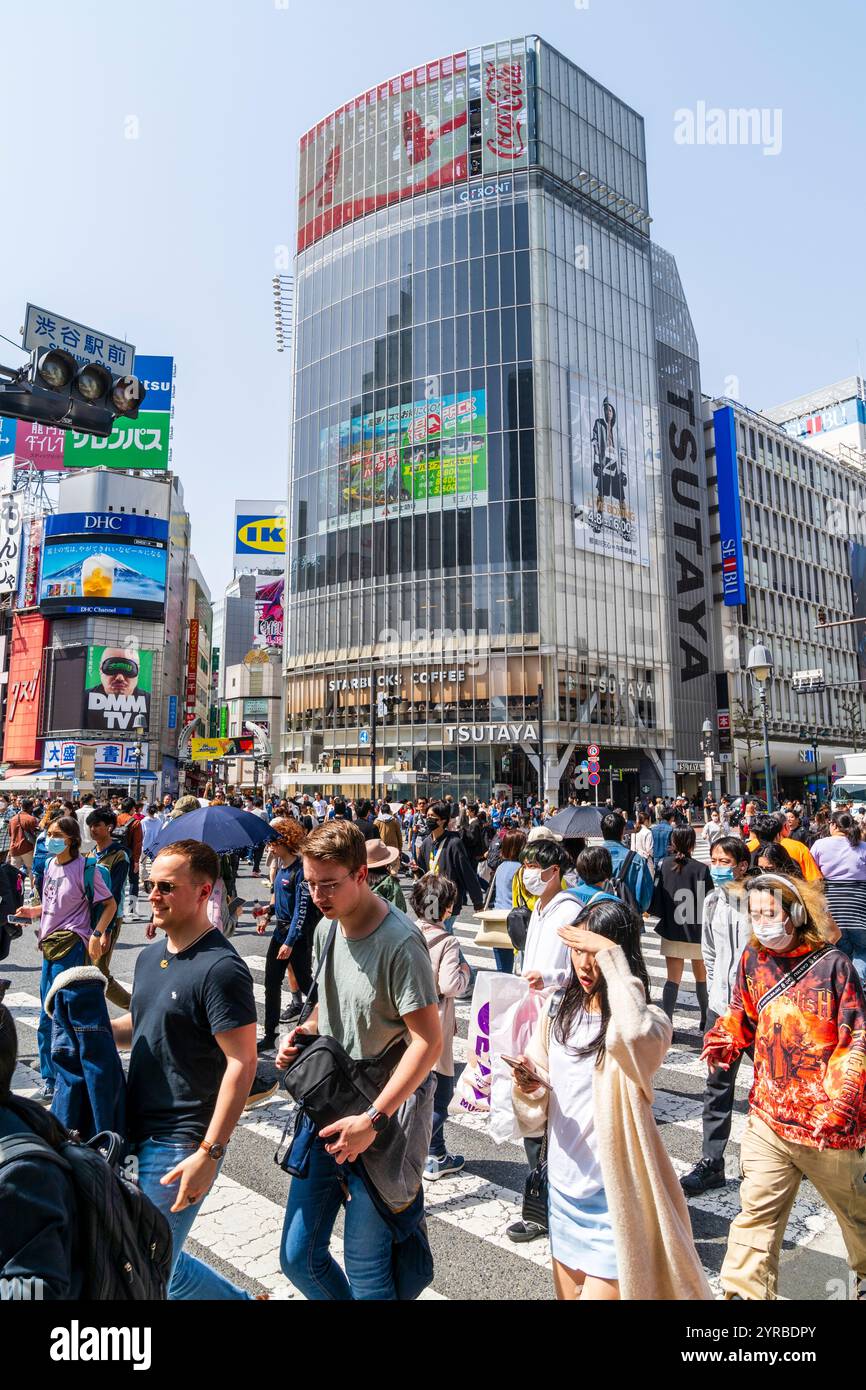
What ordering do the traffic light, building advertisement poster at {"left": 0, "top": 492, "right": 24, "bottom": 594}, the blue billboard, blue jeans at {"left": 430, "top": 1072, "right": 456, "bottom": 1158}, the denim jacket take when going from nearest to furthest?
the denim jacket, blue jeans at {"left": 430, "top": 1072, "right": 456, "bottom": 1158}, the traffic light, the blue billboard, building advertisement poster at {"left": 0, "top": 492, "right": 24, "bottom": 594}

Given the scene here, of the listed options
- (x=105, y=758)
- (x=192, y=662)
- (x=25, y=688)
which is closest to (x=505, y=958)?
(x=105, y=758)

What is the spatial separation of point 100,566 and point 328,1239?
238ft

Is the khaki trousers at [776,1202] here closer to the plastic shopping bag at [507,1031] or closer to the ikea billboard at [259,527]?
the plastic shopping bag at [507,1031]

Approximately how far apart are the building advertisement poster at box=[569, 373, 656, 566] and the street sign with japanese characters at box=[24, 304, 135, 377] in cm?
4721

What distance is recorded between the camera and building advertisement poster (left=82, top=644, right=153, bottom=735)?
66.6 metres

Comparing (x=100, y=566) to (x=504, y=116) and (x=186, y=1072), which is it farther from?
(x=186, y=1072)

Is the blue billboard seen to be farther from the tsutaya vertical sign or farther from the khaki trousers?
the khaki trousers

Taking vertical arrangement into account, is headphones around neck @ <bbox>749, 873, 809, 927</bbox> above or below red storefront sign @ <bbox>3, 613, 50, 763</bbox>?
below

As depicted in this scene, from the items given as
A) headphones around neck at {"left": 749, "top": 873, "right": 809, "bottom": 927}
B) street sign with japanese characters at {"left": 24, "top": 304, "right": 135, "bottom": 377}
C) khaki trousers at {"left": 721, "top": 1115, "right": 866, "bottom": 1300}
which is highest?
street sign with japanese characters at {"left": 24, "top": 304, "right": 135, "bottom": 377}

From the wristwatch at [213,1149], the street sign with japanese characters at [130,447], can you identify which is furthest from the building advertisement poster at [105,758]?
the wristwatch at [213,1149]

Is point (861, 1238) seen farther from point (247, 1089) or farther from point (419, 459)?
point (419, 459)

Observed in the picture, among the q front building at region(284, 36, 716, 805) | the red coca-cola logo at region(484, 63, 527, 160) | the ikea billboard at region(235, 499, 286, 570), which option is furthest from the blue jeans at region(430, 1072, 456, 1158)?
the ikea billboard at region(235, 499, 286, 570)
